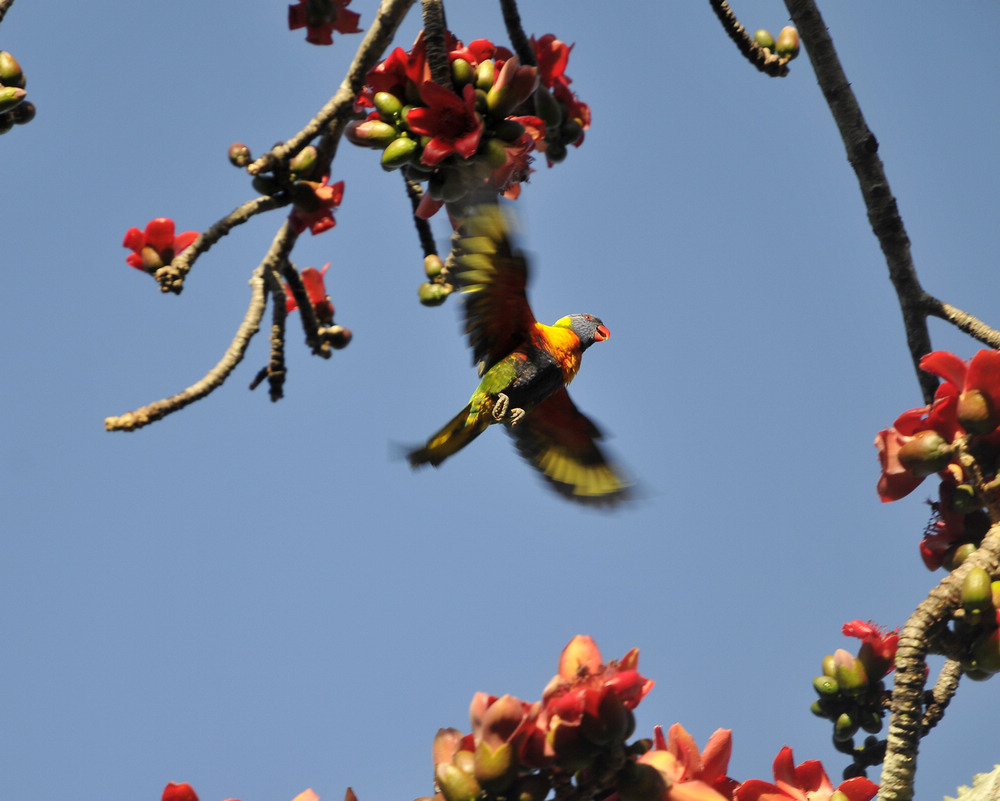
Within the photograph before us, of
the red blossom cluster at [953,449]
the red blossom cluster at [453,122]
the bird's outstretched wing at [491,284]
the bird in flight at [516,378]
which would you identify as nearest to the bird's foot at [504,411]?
the bird in flight at [516,378]

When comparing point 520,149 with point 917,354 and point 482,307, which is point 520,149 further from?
point 917,354

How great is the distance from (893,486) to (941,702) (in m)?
0.45

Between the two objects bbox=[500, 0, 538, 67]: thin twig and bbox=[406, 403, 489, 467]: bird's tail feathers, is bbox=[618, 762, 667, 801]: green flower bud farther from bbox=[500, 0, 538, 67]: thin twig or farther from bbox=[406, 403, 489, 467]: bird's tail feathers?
bbox=[500, 0, 538, 67]: thin twig

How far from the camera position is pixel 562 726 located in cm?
138

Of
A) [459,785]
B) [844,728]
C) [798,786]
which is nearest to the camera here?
[459,785]

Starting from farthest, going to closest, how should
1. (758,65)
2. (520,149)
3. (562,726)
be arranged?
(758,65), (520,149), (562,726)

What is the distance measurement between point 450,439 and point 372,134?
3.16 feet

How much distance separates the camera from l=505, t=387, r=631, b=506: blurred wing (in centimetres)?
335

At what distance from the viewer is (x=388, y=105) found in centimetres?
254

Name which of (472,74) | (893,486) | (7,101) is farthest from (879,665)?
(7,101)

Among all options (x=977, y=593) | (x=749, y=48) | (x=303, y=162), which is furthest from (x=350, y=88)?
(x=977, y=593)

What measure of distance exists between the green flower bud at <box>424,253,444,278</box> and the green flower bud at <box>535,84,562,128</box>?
0.57 metres

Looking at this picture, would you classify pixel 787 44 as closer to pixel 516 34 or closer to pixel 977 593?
pixel 516 34

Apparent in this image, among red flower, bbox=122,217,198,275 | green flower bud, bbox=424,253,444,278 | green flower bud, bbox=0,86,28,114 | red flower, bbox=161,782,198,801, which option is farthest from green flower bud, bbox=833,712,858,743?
green flower bud, bbox=0,86,28,114
